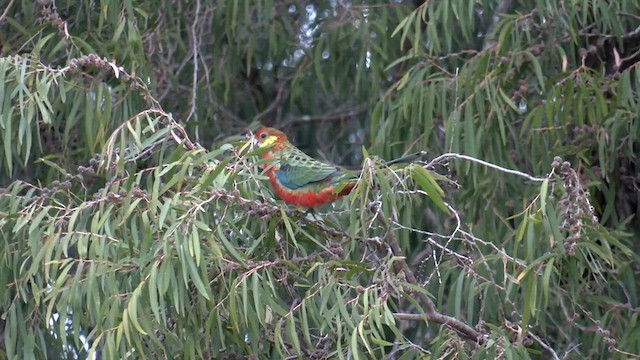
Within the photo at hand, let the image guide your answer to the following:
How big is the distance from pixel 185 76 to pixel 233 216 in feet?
8.33

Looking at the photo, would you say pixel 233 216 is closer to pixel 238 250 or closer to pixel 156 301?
pixel 238 250

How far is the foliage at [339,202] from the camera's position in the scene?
13.0ft

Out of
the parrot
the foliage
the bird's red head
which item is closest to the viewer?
the foliage

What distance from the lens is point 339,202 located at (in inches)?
208

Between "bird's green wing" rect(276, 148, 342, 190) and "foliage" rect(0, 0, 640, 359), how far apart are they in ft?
0.66

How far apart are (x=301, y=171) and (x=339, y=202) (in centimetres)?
54

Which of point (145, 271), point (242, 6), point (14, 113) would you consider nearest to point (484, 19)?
point (242, 6)

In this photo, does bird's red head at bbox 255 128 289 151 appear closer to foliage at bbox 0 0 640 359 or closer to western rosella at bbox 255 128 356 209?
foliage at bbox 0 0 640 359

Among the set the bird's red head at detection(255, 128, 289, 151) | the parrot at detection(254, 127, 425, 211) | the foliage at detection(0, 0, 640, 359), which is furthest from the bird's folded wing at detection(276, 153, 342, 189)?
the bird's red head at detection(255, 128, 289, 151)

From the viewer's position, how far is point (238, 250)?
13.7 ft

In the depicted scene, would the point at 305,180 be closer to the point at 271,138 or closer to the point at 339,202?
the point at 339,202

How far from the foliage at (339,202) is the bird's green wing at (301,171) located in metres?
0.20

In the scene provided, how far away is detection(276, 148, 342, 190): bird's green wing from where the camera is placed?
4766mm

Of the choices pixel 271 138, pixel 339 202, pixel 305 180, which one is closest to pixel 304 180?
pixel 305 180
